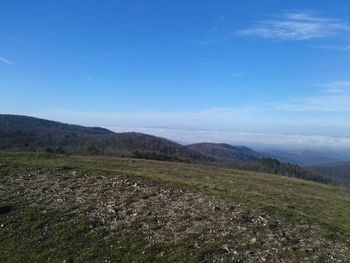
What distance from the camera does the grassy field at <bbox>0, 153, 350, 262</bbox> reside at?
18.7 m

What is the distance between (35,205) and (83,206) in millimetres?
3069

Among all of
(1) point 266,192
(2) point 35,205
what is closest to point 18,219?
(2) point 35,205

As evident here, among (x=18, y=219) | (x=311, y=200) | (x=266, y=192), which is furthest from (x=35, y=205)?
(x=311, y=200)

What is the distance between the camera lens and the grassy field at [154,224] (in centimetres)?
1867

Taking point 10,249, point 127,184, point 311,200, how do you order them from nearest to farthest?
point 10,249
point 127,184
point 311,200

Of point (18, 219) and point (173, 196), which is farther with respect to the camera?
point (173, 196)

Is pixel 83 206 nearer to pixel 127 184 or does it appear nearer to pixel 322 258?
pixel 127 184

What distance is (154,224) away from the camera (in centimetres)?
2206

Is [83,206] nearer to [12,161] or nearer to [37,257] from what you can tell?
[37,257]

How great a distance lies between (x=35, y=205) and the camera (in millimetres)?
25297

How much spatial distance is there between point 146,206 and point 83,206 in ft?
12.9

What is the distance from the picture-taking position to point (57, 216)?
23.5m

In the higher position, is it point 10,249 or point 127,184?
point 127,184

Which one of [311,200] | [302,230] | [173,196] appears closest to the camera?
[302,230]
